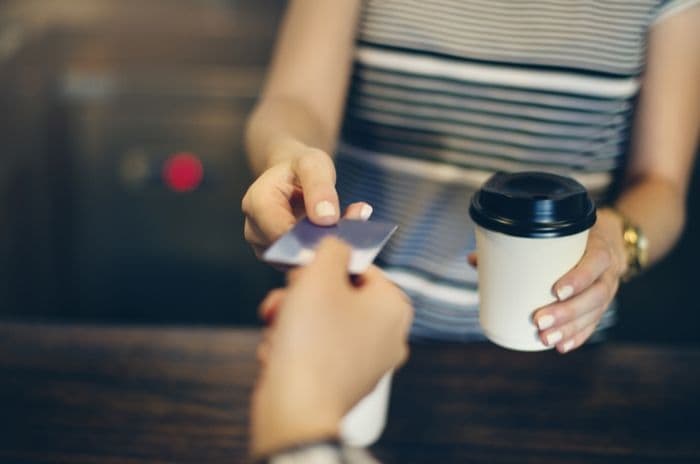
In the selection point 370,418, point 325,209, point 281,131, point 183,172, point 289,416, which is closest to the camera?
point 289,416

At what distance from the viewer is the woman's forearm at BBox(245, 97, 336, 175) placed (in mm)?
921

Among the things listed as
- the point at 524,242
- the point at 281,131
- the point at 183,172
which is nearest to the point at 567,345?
the point at 524,242

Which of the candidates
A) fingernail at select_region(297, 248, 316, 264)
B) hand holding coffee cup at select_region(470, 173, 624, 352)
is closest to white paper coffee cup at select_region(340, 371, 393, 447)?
hand holding coffee cup at select_region(470, 173, 624, 352)

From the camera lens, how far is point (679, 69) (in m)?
1.01

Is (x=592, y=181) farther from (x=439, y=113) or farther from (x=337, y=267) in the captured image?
(x=337, y=267)

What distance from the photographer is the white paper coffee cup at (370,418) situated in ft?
2.59

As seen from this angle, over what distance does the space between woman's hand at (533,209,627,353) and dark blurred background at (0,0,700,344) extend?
1115mm

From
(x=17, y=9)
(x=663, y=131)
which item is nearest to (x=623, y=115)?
(x=663, y=131)

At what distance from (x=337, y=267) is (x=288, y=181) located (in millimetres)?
185

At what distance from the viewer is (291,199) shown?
2.42ft

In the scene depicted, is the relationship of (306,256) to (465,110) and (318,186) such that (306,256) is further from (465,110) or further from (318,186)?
(465,110)

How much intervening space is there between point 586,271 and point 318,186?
0.78ft

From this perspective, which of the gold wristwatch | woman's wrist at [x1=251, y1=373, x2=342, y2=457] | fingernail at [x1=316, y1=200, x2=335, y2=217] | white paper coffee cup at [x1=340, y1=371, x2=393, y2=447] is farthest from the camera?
the gold wristwatch

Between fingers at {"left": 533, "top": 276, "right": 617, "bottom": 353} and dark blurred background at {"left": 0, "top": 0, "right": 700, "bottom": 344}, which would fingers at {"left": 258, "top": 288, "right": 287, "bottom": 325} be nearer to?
fingers at {"left": 533, "top": 276, "right": 617, "bottom": 353}
